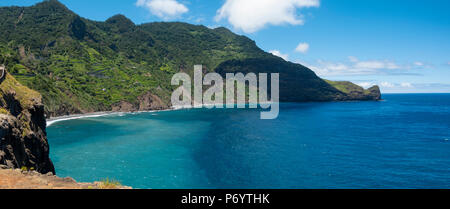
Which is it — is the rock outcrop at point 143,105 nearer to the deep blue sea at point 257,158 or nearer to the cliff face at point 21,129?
the deep blue sea at point 257,158

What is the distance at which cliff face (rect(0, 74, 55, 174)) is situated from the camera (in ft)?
102

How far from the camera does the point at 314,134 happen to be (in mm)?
92438

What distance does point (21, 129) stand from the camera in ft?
123

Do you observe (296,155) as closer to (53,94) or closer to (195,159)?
(195,159)

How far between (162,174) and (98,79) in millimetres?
168787

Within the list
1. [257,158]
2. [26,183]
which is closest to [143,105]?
[257,158]

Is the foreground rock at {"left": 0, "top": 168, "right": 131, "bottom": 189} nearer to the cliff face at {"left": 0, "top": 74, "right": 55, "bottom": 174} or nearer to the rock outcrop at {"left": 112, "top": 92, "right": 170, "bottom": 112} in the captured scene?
the cliff face at {"left": 0, "top": 74, "right": 55, "bottom": 174}

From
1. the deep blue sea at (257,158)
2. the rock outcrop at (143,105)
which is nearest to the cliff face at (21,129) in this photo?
the deep blue sea at (257,158)

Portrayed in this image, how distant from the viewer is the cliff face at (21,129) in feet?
102

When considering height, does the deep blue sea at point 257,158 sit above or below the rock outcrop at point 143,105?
below

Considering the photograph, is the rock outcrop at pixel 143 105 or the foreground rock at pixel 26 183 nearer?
the foreground rock at pixel 26 183

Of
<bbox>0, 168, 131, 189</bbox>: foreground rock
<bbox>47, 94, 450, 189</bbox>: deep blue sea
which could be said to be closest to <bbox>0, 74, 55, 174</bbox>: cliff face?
<bbox>47, 94, 450, 189</bbox>: deep blue sea
